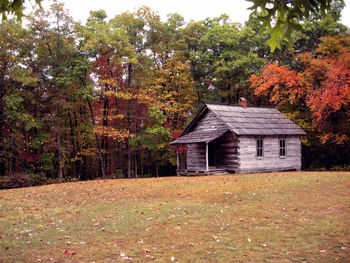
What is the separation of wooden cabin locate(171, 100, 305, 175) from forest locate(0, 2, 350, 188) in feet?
12.1

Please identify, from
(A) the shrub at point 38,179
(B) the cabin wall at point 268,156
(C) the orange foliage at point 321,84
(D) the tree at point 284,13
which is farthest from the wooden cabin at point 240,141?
(D) the tree at point 284,13

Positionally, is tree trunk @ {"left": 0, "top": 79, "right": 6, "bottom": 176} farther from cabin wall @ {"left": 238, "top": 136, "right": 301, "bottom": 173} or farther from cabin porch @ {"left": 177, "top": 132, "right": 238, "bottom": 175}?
cabin wall @ {"left": 238, "top": 136, "right": 301, "bottom": 173}

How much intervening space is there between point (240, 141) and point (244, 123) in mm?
2214

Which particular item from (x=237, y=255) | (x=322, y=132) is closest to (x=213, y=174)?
(x=322, y=132)

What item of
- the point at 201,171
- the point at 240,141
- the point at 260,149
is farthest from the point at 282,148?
the point at 201,171

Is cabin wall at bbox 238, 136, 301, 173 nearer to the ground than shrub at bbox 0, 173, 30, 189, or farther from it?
farther from it

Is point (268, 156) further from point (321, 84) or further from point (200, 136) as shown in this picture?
point (321, 84)

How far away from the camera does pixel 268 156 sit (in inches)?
1097

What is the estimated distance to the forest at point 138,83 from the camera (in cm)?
2866

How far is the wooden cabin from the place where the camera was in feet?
87.1

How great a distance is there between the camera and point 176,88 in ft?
130

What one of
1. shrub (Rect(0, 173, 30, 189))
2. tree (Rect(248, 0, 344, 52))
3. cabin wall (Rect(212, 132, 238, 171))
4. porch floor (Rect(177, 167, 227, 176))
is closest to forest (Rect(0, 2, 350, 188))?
shrub (Rect(0, 173, 30, 189))

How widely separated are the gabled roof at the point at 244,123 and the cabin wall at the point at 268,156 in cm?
66

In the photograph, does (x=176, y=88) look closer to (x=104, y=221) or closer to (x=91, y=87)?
(x=91, y=87)
